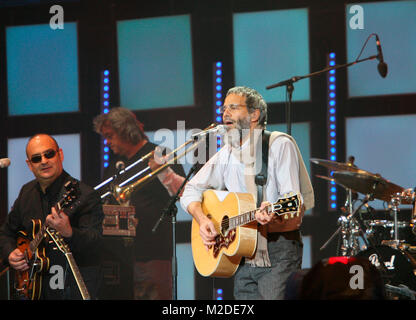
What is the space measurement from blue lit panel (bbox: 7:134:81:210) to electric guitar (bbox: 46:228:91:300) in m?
1.69

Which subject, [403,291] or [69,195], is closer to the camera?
[403,291]

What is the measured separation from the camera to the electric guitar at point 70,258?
15.0ft

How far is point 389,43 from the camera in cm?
580

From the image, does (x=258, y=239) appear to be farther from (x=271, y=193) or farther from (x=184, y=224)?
(x=184, y=224)

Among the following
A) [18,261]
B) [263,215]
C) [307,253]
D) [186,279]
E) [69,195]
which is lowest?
[186,279]

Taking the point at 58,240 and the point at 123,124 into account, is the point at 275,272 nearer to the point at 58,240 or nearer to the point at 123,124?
the point at 58,240

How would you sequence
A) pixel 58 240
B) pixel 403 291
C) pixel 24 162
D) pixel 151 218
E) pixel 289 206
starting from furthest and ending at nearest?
pixel 24 162 < pixel 151 218 < pixel 58 240 < pixel 403 291 < pixel 289 206

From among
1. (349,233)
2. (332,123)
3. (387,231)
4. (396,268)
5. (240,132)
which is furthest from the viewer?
(332,123)

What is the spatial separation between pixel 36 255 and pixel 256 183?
2.21 metres

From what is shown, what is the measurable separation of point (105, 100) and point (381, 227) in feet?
11.0

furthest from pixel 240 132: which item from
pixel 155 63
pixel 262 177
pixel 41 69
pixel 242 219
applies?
pixel 41 69

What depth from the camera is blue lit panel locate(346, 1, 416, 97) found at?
5.79m

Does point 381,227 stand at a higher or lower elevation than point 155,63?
lower
